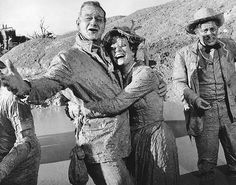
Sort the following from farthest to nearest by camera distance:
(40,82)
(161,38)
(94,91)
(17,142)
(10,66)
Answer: (161,38)
(17,142)
(94,91)
(40,82)
(10,66)

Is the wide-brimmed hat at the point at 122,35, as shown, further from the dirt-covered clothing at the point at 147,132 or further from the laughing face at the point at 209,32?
the laughing face at the point at 209,32

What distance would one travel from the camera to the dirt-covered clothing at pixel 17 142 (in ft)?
10.4

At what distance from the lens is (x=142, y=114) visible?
9.99ft

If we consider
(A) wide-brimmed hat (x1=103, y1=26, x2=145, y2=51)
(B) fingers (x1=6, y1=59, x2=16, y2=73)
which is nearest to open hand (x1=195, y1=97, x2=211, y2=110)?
(A) wide-brimmed hat (x1=103, y1=26, x2=145, y2=51)

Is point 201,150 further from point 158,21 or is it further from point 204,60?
point 158,21

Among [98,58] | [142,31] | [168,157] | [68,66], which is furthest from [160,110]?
[142,31]

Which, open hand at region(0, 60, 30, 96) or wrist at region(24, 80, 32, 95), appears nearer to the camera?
open hand at region(0, 60, 30, 96)

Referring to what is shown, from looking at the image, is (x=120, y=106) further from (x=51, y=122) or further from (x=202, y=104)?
(x=51, y=122)

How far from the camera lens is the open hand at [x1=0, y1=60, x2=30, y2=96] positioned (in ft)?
7.09

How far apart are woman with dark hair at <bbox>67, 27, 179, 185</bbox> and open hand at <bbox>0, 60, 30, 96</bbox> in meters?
0.67

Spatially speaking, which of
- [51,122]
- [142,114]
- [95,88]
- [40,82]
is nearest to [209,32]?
[142,114]

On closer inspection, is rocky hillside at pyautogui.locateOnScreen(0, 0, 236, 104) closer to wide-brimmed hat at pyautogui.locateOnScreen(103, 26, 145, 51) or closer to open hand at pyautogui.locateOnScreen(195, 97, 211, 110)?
open hand at pyautogui.locateOnScreen(195, 97, 211, 110)

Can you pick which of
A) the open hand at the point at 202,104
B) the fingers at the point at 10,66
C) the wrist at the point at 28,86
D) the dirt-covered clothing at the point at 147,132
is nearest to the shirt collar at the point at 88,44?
the dirt-covered clothing at the point at 147,132

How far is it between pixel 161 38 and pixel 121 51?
9151 mm
